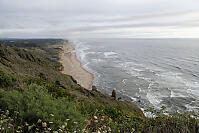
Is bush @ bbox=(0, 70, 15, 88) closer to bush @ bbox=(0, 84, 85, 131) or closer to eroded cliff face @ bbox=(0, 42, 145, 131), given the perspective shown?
eroded cliff face @ bbox=(0, 42, 145, 131)

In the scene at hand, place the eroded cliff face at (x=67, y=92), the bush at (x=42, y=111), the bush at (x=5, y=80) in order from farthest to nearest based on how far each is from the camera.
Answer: the bush at (x=5, y=80)
the eroded cliff face at (x=67, y=92)
the bush at (x=42, y=111)

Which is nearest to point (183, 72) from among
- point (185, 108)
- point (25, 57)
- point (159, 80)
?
point (159, 80)

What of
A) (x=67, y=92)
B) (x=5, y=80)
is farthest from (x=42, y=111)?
(x=67, y=92)

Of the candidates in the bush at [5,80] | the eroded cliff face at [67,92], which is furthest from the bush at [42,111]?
the bush at [5,80]

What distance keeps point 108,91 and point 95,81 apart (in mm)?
6121

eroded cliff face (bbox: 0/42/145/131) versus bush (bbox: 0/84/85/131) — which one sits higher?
bush (bbox: 0/84/85/131)

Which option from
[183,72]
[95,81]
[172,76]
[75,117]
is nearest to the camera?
[75,117]

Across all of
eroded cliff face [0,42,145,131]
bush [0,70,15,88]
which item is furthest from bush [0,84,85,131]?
bush [0,70,15,88]

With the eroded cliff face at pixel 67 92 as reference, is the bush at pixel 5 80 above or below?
above

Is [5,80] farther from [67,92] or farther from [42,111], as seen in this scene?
[42,111]

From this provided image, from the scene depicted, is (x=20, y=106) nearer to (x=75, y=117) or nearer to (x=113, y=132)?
(x=75, y=117)

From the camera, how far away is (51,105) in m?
4.39

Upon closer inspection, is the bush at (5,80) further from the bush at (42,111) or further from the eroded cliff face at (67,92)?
the bush at (42,111)

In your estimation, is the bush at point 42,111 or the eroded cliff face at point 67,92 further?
the eroded cliff face at point 67,92
